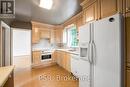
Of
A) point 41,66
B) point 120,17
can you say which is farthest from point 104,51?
point 41,66

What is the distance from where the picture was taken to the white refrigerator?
1.48 meters

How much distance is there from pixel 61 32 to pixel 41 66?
6.92 ft

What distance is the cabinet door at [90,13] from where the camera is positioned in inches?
89.5

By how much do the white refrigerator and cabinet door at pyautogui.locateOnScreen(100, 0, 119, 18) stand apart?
0.78ft

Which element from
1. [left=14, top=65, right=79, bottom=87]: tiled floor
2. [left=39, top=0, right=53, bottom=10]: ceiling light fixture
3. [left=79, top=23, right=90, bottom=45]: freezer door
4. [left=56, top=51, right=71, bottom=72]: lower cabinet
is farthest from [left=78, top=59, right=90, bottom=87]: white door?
[left=56, top=51, right=71, bottom=72]: lower cabinet

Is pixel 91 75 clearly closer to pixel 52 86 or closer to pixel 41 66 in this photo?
pixel 52 86

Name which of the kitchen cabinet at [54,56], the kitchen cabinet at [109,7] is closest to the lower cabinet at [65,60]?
the kitchen cabinet at [54,56]

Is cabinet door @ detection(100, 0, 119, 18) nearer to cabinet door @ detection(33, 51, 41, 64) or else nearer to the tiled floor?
the tiled floor

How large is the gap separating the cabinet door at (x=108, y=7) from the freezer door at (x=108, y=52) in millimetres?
245

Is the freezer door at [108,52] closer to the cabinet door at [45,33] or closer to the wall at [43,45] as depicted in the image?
the cabinet door at [45,33]

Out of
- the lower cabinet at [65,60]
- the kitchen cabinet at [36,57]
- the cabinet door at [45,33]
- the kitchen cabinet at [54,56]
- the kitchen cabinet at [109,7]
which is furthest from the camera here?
the kitchen cabinet at [54,56]

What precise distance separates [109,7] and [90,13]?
66cm

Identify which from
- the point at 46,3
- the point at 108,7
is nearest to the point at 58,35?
the point at 46,3

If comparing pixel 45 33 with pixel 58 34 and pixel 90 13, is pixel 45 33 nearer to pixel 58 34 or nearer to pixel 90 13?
pixel 58 34
